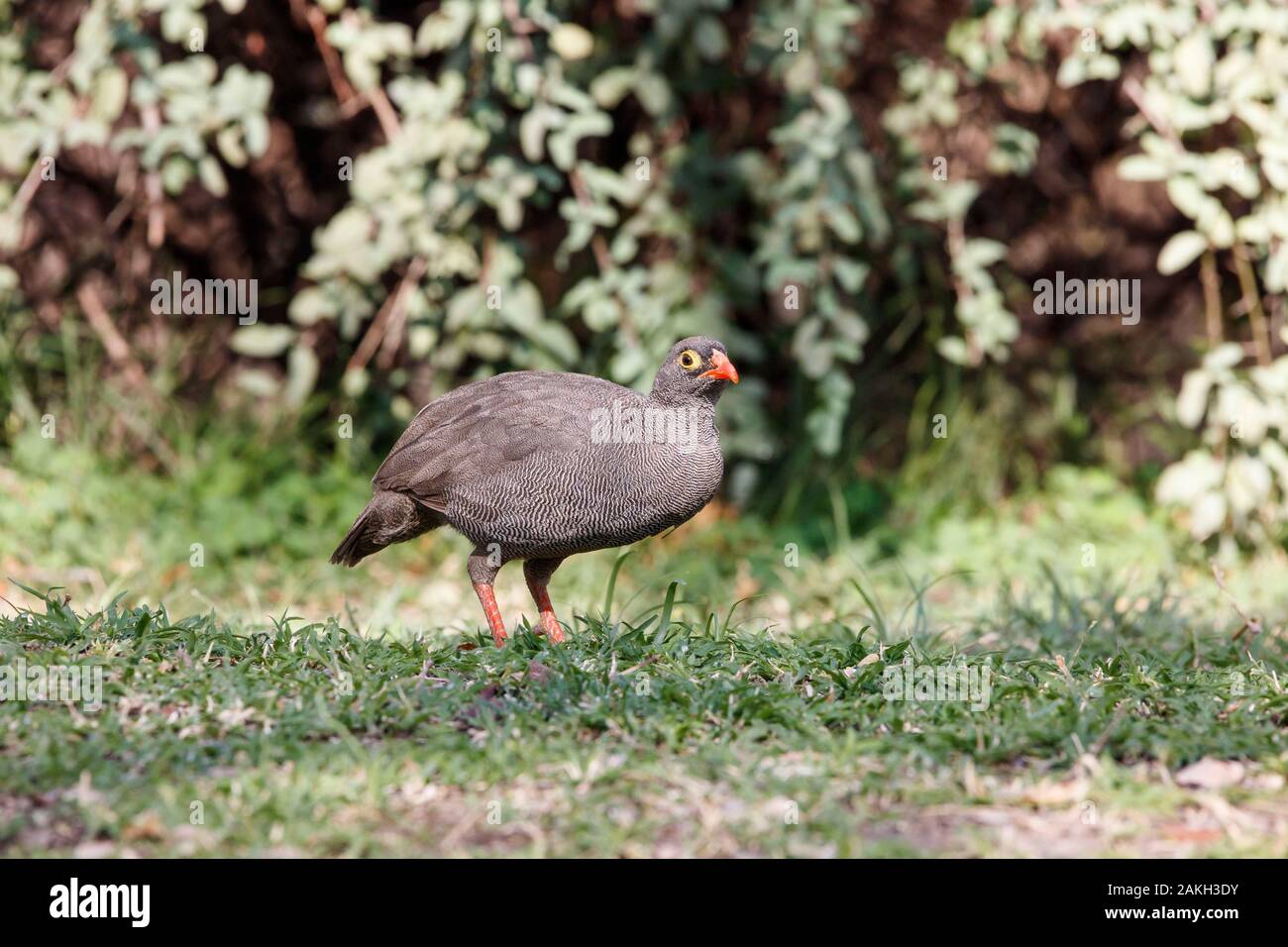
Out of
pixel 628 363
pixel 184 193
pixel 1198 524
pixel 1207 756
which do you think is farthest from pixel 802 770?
pixel 184 193

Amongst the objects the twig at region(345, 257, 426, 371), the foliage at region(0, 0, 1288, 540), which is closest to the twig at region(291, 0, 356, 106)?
the foliage at region(0, 0, 1288, 540)

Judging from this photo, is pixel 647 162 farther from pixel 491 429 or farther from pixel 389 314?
pixel 491 429

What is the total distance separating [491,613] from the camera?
5098 millimetres

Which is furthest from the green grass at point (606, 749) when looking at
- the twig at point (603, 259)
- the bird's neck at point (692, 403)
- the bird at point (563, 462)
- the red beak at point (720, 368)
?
the twig at point (603, 259)

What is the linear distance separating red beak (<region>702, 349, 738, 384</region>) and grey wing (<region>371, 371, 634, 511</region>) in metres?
0.33

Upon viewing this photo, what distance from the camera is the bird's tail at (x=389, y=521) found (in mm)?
5273

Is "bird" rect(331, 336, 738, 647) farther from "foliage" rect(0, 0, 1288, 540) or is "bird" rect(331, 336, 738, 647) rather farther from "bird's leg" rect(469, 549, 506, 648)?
"foliage" rect(0, 0, 1288, 540)

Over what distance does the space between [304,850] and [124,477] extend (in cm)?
462

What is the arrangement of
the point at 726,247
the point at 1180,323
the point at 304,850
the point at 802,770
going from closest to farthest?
the point at 304,850
the point at 802,770
the point at 726,247
the point at 1180,323

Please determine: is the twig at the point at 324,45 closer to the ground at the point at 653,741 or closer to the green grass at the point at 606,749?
the ground at the point at 653,741

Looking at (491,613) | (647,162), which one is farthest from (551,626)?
(647,162)

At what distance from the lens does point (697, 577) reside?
696cm

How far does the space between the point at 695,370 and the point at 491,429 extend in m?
0.67

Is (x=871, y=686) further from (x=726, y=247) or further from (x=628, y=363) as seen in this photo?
(x=726, y=247)
